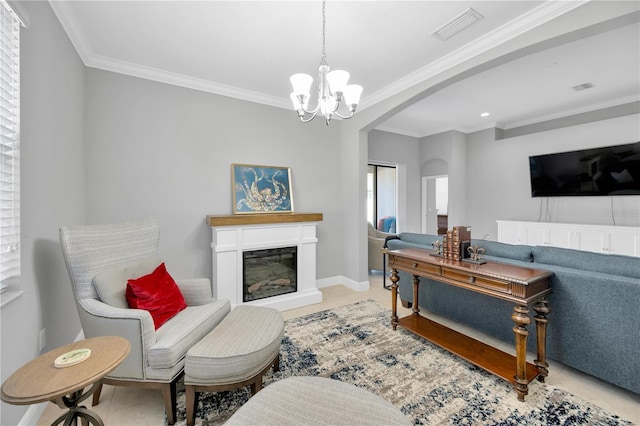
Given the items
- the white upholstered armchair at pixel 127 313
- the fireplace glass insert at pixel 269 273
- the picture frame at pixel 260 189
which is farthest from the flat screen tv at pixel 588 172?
the white upholstered armchair at pixel 127 313

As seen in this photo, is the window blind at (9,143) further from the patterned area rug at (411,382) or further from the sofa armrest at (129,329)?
the patterned area rug at (411,382)

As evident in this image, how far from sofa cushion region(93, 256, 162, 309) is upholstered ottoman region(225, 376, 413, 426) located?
1.23m

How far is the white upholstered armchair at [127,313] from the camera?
5.25ft

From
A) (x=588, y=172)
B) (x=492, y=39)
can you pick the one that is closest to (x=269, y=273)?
(x=492, y=39)

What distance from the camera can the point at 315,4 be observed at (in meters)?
2.08

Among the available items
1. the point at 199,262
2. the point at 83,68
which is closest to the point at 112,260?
the point at 199,262

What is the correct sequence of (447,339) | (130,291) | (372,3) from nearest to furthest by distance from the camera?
(130,291), (372,3), (447,339)

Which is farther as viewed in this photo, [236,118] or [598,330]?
[236,118]

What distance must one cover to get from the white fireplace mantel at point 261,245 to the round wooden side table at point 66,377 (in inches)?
70.4

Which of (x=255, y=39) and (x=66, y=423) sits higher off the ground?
(x=255, y=39)

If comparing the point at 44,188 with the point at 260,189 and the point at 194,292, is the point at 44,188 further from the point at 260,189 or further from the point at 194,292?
the point at 260,189

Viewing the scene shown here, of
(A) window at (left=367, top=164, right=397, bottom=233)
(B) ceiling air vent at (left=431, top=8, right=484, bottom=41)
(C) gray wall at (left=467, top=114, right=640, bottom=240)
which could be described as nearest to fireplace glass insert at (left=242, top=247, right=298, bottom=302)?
(B) ceiling air vent at (left=431, top=8, right=484, bottom=41)

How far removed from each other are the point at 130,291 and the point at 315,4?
2.46 m

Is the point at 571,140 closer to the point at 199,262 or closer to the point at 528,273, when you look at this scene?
the point at 528,273
